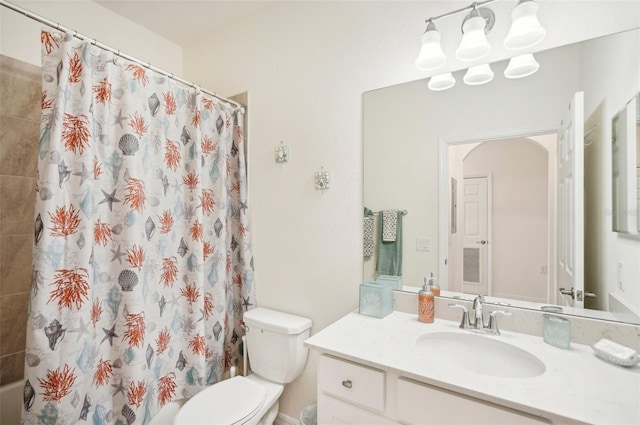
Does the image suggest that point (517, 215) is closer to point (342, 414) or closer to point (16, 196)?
point (342, 414)

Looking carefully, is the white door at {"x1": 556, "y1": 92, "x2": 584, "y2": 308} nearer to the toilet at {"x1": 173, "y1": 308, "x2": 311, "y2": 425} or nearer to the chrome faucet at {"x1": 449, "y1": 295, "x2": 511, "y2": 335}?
the chrome faucet at {"x1": 449, "y1": 295, "x2": 511, "y2": 335}

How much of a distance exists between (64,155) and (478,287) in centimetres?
185

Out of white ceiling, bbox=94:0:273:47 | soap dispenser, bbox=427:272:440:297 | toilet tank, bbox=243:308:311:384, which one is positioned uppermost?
white ceiling, bbox=94:0:273:47

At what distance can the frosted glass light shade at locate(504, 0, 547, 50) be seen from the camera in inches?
44.9

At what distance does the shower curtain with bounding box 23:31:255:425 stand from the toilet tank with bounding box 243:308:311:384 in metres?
0.23

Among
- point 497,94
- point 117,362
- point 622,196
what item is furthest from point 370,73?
point 117,362

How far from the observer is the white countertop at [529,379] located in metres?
0.77

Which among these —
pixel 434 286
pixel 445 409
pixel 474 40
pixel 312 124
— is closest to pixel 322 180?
pixel 312 124

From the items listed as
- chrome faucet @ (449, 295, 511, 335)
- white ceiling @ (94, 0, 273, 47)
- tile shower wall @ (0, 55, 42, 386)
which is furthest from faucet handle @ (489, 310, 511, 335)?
tile shower wall @ (0, 55, 42, 386)

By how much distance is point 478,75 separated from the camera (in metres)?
1.32

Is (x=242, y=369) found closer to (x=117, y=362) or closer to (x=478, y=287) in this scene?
(x=117, y=362)

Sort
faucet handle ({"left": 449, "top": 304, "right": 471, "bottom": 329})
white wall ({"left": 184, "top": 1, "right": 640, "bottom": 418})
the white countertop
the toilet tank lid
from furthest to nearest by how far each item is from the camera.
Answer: the toilet tank lid
white wall ({"left": 184, "top": 1, "right": 640, "bottom": 418})
faucet handle ({"left": 449, "top": 304, "right": 471, "bottom": 329})
the white countertop

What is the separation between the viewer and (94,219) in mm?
1355

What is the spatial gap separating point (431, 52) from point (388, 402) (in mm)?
1402
